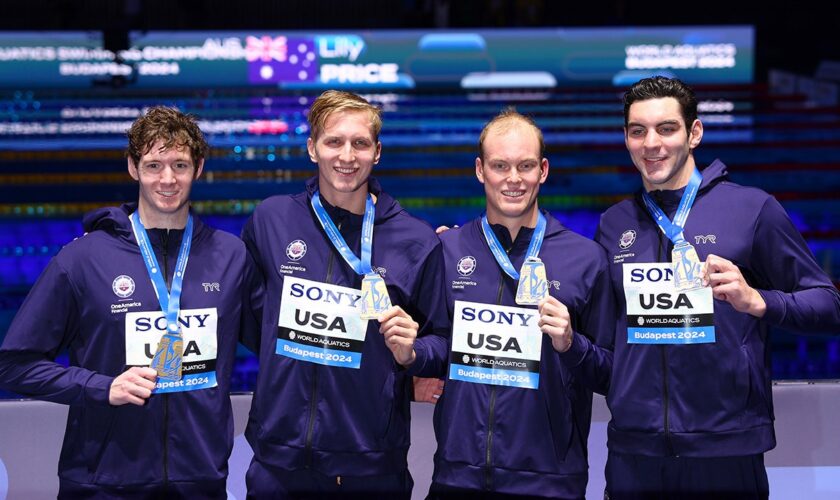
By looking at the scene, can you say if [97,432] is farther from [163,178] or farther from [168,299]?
[163,178]

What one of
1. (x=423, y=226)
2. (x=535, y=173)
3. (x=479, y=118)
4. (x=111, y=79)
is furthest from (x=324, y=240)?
(x=111, y=79)

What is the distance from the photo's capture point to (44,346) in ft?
8.69

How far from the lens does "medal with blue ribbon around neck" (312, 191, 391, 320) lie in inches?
103

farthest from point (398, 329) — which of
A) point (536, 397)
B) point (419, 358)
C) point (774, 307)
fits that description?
point (774, 307)

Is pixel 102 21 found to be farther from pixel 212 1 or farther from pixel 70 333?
pixel 70 333

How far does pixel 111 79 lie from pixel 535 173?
10454 millimetres

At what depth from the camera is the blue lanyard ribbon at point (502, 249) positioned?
9.05ft

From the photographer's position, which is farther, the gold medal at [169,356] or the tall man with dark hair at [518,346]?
the tall man with dark hair at [518,346]

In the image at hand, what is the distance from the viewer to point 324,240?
110 inches

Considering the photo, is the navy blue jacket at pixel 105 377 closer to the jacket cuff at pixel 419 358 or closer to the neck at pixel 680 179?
the jacket cuff at pixel 419 358

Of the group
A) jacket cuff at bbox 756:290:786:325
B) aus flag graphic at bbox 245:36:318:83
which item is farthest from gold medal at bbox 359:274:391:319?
aus flag graphic at bbox 245:36:318:83

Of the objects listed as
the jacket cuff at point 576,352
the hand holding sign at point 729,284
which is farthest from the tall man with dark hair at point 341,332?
the hand holding sign at point 729,284

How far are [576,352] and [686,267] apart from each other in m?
0.36

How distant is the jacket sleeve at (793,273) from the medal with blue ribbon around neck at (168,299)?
1503mm
